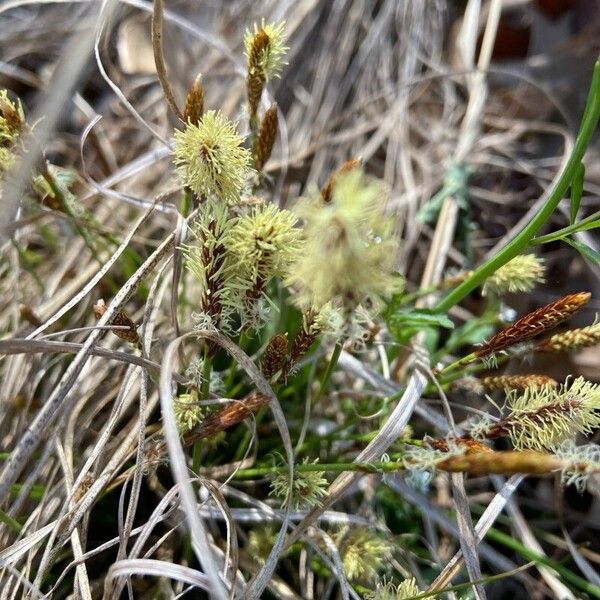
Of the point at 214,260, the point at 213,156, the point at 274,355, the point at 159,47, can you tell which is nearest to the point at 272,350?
the point at 274,355

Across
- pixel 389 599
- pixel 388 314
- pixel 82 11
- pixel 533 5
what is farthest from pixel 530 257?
pixel 82 11

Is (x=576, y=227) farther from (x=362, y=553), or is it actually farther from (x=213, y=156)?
(x=362, y=553)

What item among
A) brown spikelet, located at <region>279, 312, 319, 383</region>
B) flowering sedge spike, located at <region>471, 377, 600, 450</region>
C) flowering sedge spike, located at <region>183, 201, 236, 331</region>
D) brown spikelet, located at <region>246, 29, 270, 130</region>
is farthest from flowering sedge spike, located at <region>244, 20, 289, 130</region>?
flowering sedge spike, located at <region>471, 377, 600, 450</region>

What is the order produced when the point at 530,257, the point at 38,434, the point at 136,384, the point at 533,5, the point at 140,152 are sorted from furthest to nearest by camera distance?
1. the point at 533,5
2. the point at 140,152
3. the point at 136,384
4. the point at 530,257
5. the point at 38,434

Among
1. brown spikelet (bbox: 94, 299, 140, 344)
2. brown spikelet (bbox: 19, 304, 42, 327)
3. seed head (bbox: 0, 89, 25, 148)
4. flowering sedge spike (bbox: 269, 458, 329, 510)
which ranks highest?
seed head (bbox: 0, 89, 25, 148)

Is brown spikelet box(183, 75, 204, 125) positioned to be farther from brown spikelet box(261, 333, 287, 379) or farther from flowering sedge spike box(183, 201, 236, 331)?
brown spikelet box(261, 333, 287, 379)

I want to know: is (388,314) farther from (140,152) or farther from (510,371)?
(140,152)
